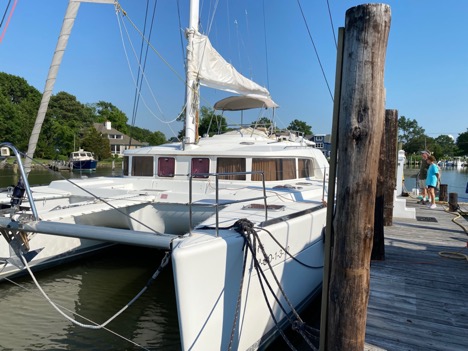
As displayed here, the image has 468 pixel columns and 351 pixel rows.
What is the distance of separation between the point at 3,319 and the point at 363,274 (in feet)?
17.2

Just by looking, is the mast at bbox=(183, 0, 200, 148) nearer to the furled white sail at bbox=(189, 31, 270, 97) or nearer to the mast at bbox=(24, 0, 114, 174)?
the furled white sail at bbox=(189, 31, 270, 97)

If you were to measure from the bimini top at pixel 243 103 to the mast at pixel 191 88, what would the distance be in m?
1.71

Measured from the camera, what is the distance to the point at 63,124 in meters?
52.3

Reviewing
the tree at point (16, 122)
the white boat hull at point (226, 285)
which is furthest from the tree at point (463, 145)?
the white boat hull at point (226, 285)

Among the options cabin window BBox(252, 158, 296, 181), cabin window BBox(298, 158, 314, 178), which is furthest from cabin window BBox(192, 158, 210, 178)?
cabin window BBox(298, 158, 314, 178)

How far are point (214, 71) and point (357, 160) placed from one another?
6.88 metres

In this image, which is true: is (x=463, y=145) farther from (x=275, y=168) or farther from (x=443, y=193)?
(x=275, y=168)

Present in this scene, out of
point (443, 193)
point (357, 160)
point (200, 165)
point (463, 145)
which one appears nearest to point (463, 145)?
point (463, 145)

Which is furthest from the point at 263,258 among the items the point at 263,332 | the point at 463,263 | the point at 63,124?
the point at 63,124

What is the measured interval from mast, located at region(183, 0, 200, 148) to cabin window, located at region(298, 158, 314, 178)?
2.51 metres

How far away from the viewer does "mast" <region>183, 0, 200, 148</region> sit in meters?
8.70

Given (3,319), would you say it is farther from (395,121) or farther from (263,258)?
(395,121)

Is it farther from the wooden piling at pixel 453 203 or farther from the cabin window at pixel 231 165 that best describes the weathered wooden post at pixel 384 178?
the wooden piling at pixel 453 203

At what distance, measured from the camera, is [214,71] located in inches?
370
